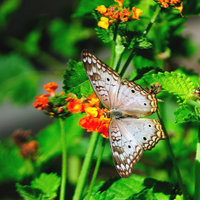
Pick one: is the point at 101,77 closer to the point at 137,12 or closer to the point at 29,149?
the point at 137,12

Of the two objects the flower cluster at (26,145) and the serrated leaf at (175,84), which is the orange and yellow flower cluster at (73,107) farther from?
the flower cluster at (26,145)

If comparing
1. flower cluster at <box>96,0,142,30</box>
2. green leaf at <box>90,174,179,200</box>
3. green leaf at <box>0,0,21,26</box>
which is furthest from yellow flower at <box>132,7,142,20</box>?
green leaf at <box>0,0,21,26</box>

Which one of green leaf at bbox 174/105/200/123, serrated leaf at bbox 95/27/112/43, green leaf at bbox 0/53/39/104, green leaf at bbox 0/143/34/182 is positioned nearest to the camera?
green leaf at bbox 174/105/200/123

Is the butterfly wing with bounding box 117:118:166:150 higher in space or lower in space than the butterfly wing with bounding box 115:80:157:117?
lower

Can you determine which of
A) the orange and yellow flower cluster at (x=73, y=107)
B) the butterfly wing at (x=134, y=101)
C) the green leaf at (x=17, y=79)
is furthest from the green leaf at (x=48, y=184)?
the green leaf at (x=17, y=79)

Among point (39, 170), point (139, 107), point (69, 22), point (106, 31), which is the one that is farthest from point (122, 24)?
point (69, 22)

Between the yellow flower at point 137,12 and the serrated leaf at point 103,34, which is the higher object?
the yellow flower at point 137,12

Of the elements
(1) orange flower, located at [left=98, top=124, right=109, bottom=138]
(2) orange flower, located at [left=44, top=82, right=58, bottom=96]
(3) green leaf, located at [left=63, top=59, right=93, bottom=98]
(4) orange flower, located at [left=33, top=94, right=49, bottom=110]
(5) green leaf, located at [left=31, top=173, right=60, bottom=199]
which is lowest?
(5) green leaf, located at [left=31, top=173, right=60, bottom=199]

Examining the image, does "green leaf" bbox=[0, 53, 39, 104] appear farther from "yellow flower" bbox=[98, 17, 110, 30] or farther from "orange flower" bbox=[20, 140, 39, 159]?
"yellow flower" bbox=[98, 17, 110, 30]

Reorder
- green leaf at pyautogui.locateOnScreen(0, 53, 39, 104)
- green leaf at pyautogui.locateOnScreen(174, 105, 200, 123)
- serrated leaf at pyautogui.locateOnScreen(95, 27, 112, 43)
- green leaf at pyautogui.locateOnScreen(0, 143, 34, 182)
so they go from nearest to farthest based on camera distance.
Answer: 1. green leaf at pyautogui.locateOnScreen(174, 105, 200, 123)
2. serrated leaf at pyautogui.locateOnScreen(95, 27, 112, 43)
3. green leaf at pyautogui.locateOnScreen(0, 143, 34, 182)
4. green leaf at pyautogui.locateOnScreen(0, 53, 39, 104)

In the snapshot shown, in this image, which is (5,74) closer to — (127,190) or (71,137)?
(71,137)
